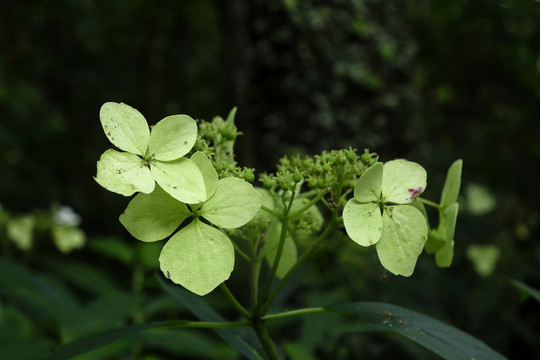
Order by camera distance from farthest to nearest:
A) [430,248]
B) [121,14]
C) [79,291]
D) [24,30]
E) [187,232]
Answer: [121,14]
[24,30]
[79,291]
[430,248]
[187,232]

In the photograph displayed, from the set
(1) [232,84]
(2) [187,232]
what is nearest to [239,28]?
(1) [232,84]

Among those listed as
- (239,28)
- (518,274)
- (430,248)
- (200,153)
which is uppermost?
(239,28)

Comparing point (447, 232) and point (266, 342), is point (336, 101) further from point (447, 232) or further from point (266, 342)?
point (266, 342)

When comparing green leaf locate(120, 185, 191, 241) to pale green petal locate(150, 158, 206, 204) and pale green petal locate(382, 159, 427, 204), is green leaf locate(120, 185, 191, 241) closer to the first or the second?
pale green petal locate(150, 158, 206, 204)

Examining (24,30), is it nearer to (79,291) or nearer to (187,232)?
(79,291)

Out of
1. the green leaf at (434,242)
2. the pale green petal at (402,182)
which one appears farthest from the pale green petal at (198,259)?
the green leaf at (434,242)

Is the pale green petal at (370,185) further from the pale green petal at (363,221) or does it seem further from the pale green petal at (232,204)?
the pale green petal at (232,204)

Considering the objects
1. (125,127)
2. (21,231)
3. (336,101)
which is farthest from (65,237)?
(125,127)
